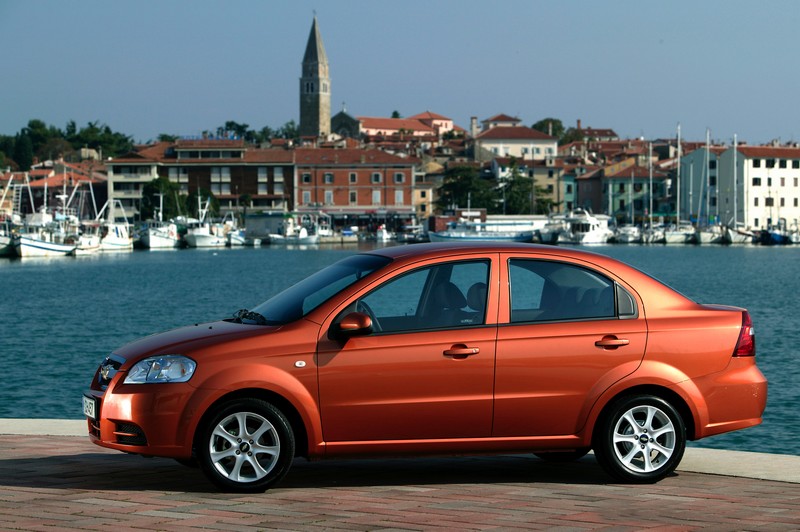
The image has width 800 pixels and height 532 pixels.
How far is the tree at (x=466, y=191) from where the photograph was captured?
524 feet

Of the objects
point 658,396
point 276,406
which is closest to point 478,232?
point 658,396

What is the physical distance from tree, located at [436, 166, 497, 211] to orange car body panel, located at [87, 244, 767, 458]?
491 ft

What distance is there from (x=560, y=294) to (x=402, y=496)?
180 centimetres

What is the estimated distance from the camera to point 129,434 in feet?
25.1

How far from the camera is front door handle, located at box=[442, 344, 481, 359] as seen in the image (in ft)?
25.9

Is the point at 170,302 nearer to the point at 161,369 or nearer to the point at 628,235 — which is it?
the point at 161,369

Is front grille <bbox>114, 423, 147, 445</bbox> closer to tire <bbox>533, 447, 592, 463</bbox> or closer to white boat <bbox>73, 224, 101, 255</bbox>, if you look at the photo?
tire <bbox>533, 447, 592, 463</bbox>

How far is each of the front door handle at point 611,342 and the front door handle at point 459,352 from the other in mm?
853

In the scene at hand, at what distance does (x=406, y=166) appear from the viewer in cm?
15188

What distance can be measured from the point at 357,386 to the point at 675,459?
2.19 meters

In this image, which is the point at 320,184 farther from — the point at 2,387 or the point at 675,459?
the point at 675,459

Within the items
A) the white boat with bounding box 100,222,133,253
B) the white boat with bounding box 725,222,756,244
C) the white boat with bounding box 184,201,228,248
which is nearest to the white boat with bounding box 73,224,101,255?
the white boat with bounding box 100,222,133,253

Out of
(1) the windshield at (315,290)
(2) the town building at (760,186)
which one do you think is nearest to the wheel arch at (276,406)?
(1) the windshield at (315,290)

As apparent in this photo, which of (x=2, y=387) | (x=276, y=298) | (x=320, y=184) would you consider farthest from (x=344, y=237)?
(x=276, y=298)
